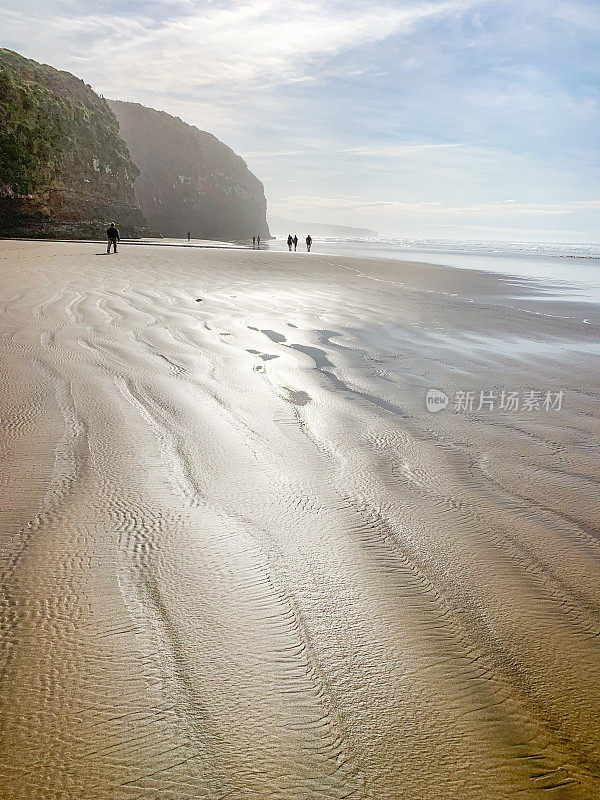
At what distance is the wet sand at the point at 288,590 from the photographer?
1.23 m

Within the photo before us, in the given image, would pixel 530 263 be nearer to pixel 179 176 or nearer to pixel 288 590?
pixel 288 590

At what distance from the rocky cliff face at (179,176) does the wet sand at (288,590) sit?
93.6 m

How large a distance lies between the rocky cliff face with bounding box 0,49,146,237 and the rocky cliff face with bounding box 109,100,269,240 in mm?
39700

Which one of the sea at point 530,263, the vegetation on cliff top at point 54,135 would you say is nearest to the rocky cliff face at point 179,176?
the vegetation on cliff top at point 54,135

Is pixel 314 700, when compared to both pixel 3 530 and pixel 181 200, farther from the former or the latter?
pixel 181 200

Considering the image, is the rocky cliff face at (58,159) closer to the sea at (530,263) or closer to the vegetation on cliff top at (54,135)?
the vegetation on cliff top at (54,135)

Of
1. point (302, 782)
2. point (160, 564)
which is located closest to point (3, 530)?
point (160, 564)

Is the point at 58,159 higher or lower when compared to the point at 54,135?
lower

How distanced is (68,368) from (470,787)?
3.84m

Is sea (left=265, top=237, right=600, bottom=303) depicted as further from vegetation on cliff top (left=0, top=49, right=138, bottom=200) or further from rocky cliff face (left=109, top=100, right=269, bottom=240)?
rocky cliff face (left=109, top=100, right=269, bottom=240)

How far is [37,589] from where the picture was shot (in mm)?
1724

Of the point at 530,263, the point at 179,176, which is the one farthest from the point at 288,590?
the point at 179,176

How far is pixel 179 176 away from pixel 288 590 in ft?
343

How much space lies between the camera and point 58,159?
40.7 meters
